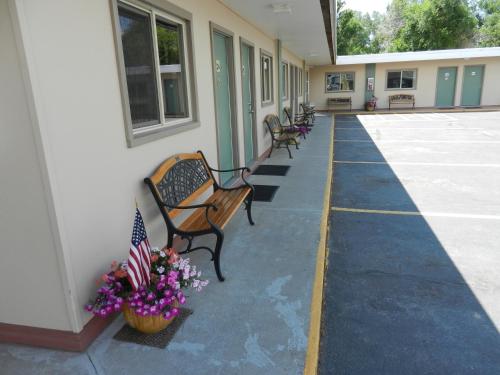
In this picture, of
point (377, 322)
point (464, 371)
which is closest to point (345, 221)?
point (377, 322)

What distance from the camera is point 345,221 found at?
4.44m

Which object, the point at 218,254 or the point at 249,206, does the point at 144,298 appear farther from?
the point at 249,206

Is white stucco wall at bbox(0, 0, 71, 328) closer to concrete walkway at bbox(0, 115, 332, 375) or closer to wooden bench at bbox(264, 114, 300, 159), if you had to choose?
concrete walkway at bbox(0, 115, 332, 375)

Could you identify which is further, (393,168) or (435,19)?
→ (435,19)

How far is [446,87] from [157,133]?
67.1ft

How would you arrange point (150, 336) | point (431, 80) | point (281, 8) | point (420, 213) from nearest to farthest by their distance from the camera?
point (150, 336)
point (420, 213)
point (281, 8)
point (431, 80)

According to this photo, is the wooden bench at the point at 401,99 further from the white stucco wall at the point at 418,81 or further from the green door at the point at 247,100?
the green door at the point at 247,100

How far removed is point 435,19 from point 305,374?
118 feet

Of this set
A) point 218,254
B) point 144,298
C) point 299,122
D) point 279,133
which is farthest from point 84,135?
point 299,122

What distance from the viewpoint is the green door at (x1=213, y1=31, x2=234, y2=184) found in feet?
17.2

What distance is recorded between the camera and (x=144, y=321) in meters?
2.37

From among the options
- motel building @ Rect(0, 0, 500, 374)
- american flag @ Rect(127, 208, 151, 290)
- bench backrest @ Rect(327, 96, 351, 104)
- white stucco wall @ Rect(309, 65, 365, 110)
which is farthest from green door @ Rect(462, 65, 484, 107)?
american flag @ Rect(127, 208, 151, 290)

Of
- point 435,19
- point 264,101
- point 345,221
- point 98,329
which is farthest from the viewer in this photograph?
point 435,19

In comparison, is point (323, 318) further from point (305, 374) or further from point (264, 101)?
point (264, 101)
